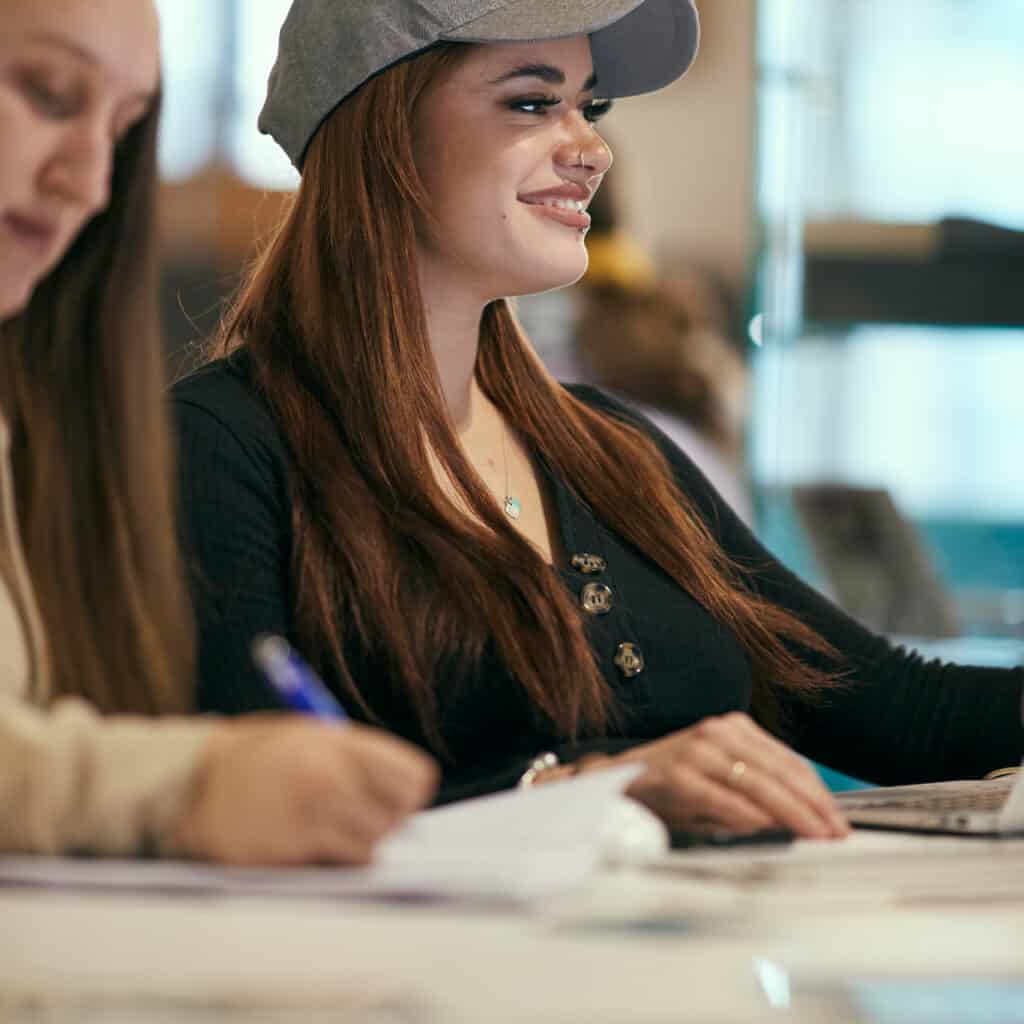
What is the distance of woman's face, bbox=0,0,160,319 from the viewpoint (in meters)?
0.85

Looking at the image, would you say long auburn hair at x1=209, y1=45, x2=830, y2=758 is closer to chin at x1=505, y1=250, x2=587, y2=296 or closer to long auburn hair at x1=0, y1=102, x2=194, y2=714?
chin at x1=505, y1=250, x2=587, y2=296

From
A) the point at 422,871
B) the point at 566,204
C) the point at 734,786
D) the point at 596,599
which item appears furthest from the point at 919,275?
the point at 422,871

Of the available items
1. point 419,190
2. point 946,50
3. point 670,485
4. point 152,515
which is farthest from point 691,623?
point 946,50

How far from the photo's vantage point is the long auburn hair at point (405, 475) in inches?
54.2

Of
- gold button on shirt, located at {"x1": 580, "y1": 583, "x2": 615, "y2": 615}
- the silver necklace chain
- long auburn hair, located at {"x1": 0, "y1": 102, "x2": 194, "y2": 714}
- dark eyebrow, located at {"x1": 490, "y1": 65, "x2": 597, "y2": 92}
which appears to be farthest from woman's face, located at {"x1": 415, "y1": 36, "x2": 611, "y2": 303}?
long auburn hair, located at {"x1": 0, "y1": 102, "x2": 194, "y2": 714}

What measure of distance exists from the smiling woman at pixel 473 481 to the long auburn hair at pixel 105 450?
30 centimetres

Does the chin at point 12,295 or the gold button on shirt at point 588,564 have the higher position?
the chin at point 12,295

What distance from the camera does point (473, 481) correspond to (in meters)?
1.53

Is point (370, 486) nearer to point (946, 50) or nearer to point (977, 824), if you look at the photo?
point (977, 824)

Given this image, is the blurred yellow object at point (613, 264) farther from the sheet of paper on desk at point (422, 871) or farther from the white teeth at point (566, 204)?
the sheet of paper on desk at point (422, 871)

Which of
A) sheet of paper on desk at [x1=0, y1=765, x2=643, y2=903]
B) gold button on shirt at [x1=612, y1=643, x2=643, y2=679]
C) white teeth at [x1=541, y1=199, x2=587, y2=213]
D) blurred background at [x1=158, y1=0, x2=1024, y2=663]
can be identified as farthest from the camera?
blurred background at [x1=158, y1=0, x2=1024, y2=663]

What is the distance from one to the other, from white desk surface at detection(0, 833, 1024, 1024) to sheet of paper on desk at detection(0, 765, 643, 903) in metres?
0.02

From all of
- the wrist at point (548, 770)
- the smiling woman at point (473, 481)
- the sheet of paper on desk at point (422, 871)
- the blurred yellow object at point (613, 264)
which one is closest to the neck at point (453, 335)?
the smiling woman at point (473, 481)

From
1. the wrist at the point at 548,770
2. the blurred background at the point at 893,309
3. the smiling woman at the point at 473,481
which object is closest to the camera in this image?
the wrist at the point at 548,770
